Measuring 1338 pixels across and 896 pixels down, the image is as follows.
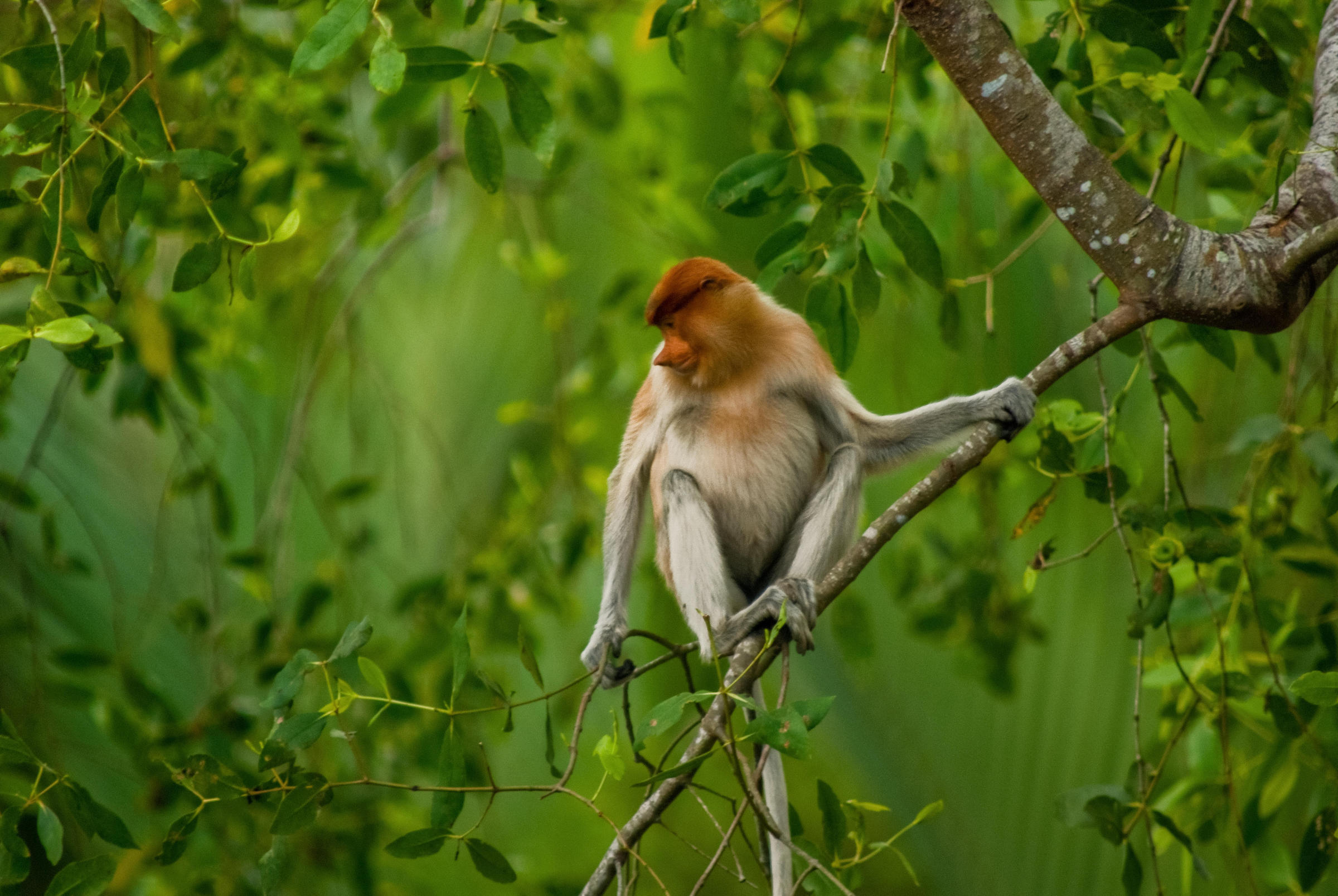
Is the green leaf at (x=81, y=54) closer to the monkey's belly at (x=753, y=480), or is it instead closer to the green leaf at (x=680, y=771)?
the green leaf at (x=680, y=771)

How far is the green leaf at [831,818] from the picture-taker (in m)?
1.60

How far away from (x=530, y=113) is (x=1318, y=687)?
1.29 m

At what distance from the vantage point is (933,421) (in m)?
2.47

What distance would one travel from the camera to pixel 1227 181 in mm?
2264

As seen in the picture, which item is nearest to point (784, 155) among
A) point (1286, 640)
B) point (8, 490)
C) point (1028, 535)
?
point (1286, 640)

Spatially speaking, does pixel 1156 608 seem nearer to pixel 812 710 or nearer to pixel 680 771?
pixel 812 710

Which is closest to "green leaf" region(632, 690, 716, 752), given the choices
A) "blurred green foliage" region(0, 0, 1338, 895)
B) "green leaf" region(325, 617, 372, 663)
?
"blurred green foliage" region(0, 0, 1338, 895)

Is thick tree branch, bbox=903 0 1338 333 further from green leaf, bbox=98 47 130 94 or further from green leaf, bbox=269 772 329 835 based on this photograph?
green leaf, bbox=269 772 329 835

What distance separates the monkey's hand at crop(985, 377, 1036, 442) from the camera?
2.15 m

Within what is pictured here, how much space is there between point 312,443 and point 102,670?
52.3 inches

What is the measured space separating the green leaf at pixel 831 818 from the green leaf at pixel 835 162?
93 centimetres

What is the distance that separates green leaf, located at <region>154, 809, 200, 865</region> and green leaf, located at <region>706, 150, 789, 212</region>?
116 centimetres

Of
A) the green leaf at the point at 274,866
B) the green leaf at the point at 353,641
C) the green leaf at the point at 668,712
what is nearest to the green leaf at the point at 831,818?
the green leaf at the point at 668,712

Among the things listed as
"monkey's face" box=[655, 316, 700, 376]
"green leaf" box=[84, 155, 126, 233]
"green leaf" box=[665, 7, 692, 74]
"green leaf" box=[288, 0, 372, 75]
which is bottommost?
"monkey's face" box=[655, 316, 700, 376]
